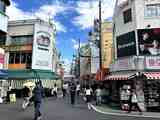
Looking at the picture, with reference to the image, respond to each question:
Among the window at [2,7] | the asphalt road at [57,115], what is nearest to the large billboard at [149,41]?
the asphalt road at [57,115]

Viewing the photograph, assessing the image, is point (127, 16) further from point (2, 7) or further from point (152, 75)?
point (2, 7)

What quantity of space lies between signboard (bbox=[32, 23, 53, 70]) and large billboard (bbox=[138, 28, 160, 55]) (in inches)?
817

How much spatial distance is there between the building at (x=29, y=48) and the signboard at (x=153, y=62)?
19.9m

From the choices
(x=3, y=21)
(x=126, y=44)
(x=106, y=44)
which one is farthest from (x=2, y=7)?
(x=106, y=44)

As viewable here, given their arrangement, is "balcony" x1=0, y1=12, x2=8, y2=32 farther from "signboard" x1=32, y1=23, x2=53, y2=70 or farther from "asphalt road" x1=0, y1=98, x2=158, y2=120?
"asphalt road" x1=0, y1=98, x2=158, y2=120

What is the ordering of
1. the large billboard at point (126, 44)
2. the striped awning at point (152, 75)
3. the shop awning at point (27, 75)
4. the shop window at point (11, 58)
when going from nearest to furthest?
the striped awning at point (152, 75) < the large billboard at point (126, 44) < the shop awning at point (27, 75) < the shop window at point (11, 58)

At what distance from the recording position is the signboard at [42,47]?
4159 centimetres

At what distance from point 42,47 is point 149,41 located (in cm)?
2212

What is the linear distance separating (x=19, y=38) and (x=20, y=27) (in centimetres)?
169

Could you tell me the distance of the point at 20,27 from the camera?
43000 mm

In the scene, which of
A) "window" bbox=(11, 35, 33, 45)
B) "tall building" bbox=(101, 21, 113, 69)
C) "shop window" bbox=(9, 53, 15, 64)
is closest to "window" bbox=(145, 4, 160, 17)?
"tall building" bbox=(101, 21, 113, 69)

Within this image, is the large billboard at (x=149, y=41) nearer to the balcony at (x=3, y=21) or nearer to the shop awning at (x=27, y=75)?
the balcony at (x=3, y=21)

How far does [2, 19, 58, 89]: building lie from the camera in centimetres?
4138

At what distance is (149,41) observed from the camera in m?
24.0
